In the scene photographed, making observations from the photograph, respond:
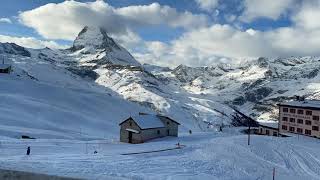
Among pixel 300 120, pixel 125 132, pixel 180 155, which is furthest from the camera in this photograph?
pixel 300 120

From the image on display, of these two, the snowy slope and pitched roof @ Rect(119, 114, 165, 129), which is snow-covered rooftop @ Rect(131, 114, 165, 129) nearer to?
pitched roof @ Rect(119, 114, 165, 129)

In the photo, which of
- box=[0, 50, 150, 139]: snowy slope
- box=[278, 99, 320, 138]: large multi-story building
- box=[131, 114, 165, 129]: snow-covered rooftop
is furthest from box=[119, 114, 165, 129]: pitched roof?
box=[278, 99, 320, 138]: large multi-story building

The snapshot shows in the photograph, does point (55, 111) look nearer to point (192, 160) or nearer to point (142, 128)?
point (142, 128)

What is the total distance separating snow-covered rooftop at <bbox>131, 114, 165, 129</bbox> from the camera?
75931mm

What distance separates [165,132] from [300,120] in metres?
39.3

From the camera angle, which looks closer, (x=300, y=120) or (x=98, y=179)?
(x=98, y=179)

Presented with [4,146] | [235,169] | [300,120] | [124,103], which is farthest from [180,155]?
[124,103]

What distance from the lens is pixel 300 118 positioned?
105625 mm

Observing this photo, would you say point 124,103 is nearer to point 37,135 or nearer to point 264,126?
point 264,126

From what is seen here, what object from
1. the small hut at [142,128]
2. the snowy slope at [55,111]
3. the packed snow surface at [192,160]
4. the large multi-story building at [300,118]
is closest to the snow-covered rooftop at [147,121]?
the small hut at [142,128]

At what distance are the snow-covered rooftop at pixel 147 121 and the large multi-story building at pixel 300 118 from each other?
130ft

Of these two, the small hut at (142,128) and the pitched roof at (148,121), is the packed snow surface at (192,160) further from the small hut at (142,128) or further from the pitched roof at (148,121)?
the pitched roof at (148,121)

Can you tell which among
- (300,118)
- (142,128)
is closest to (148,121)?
(142,128)

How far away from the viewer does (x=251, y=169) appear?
50.5 metres
